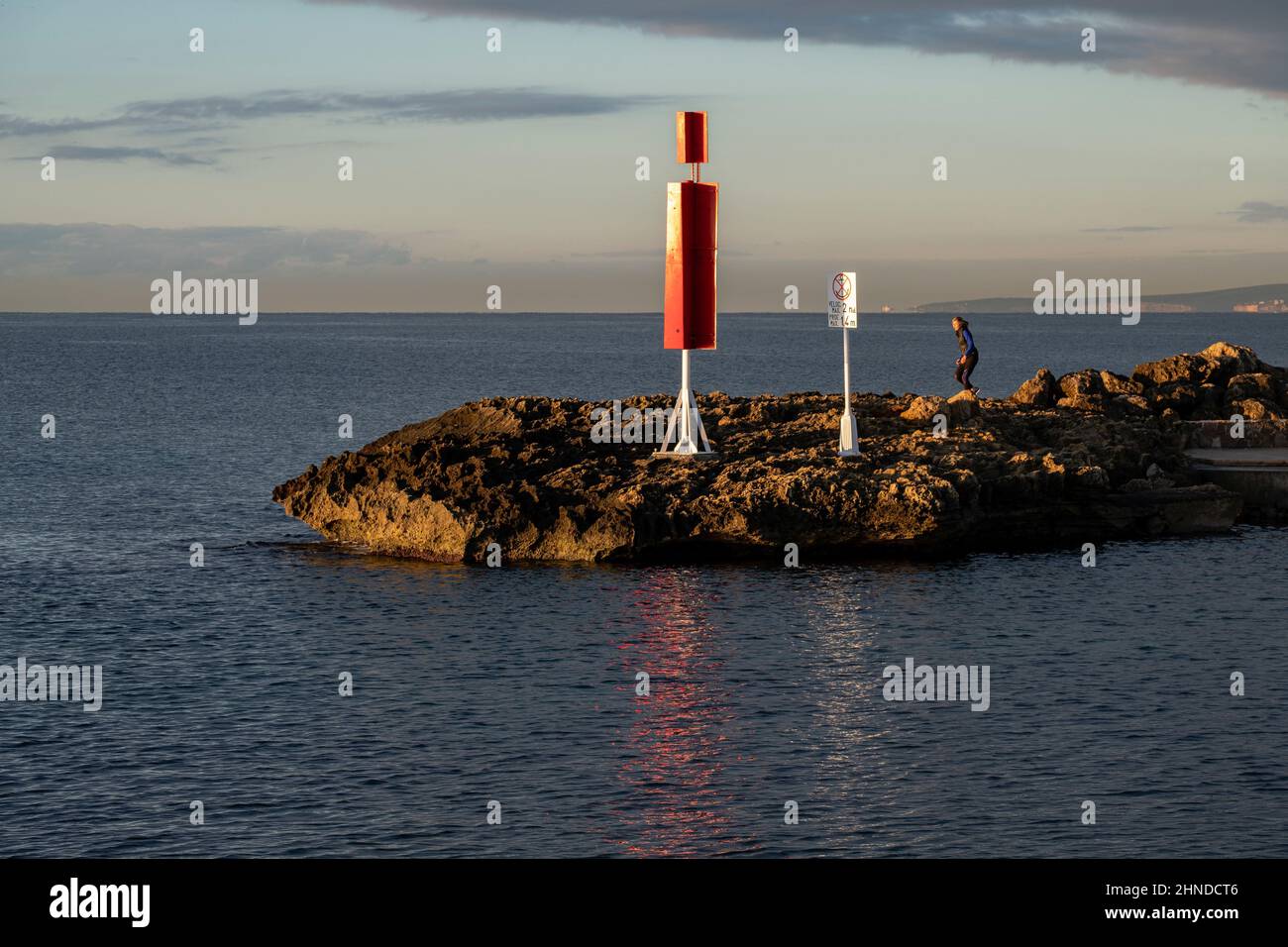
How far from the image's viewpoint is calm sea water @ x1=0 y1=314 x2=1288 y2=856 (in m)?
18.9

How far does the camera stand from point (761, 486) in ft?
121

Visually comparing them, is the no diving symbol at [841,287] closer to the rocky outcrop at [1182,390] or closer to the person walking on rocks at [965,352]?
the person walking on rocks at [965,352]

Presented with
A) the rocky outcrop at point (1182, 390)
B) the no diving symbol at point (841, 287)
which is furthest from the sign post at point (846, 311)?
the rocky outcrop at point (1182, 390)

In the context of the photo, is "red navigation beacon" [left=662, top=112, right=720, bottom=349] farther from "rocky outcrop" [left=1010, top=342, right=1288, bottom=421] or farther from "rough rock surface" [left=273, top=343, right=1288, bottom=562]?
"rocky outcrop" [left=1010, top=342, right=1288, bottom=421]

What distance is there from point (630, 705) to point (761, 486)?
1285 cm

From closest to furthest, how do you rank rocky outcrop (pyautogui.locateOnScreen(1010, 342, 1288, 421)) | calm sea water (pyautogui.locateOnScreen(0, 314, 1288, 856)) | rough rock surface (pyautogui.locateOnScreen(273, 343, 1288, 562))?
1. calm sea water (pyautogui.locateOnScreen(0, 314, 1288, 856))
2. rough rock surface (pyautogui.locateOnScreen(273, 343, 1288, 562))
3. rocky outcrop (pyautogui.locateOnScreen(1010, 342, 1288, 421))

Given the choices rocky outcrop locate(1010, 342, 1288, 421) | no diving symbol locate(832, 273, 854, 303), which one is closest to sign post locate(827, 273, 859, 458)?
no diving symbol locate(832, 273, 854, 303)

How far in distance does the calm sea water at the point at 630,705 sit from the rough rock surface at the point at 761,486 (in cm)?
104

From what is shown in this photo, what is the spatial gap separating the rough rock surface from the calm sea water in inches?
41.1

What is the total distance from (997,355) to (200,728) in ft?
598

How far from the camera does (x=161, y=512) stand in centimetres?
4906

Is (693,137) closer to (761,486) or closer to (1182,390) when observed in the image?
(761,486)

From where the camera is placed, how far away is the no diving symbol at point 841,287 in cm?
3990
